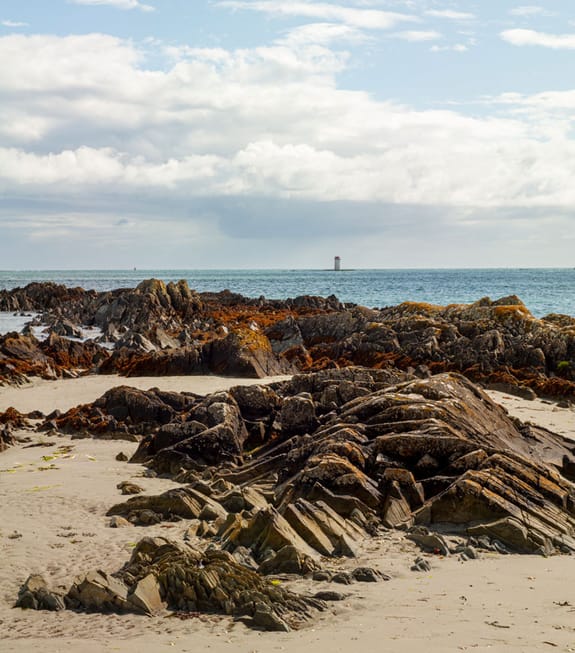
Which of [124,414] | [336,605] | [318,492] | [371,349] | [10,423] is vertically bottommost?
[10,423]

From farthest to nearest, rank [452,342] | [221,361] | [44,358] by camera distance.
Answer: [44,358] → [452,342] → [221,361]

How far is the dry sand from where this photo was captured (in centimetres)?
669

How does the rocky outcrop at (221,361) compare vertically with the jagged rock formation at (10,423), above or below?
above

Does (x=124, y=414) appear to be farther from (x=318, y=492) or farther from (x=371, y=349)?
(x=371, y=349)

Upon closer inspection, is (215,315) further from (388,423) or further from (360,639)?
(360,639)

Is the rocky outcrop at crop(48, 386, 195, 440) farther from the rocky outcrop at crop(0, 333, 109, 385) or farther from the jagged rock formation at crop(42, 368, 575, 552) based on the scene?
the rocky outcrop at crop(0, 333, 109, 385)

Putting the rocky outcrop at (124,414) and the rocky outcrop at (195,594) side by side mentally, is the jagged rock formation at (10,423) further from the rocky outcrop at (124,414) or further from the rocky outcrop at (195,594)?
the rocky outcrop at (195,594)

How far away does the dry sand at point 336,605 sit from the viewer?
6.69 m

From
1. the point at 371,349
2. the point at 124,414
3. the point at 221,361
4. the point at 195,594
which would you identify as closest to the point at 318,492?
the point at 195,594

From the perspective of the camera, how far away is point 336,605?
301 inches

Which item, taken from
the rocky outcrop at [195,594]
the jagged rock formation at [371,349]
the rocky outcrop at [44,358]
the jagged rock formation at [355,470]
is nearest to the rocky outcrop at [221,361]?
the jagged rock formation at [371,349]

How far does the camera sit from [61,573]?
8883 millimetres

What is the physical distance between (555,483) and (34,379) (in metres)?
19.7

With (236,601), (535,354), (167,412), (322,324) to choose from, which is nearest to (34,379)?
(167,412)
